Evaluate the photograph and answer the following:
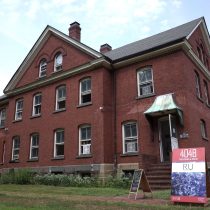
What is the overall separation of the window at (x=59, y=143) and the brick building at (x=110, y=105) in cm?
7

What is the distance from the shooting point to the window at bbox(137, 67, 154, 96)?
18.6 m

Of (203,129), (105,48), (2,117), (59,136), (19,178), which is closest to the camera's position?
(19,178)

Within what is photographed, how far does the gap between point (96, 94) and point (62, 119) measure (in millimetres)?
3398

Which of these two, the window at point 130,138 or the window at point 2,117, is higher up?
the window at point 2,117

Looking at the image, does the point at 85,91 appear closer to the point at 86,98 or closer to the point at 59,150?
the point at 86,98

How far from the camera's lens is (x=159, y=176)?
15.1 metres

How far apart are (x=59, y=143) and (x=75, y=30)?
10.2 meters

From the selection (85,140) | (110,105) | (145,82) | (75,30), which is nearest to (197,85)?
(145,82)

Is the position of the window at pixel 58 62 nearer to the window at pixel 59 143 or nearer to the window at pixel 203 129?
the window at pixel 59 143

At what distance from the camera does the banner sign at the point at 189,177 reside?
340 inches

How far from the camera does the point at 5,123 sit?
89.1 ft

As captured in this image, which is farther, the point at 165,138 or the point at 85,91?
the point at 85,91

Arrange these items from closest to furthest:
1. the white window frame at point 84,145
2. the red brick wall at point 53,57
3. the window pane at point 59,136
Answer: the white window frame at point 84,145, the window pane at point 59,136, the red brick wall at point 53,57

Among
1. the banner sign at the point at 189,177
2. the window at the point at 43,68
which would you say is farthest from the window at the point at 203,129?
the window at the point at 43,68
